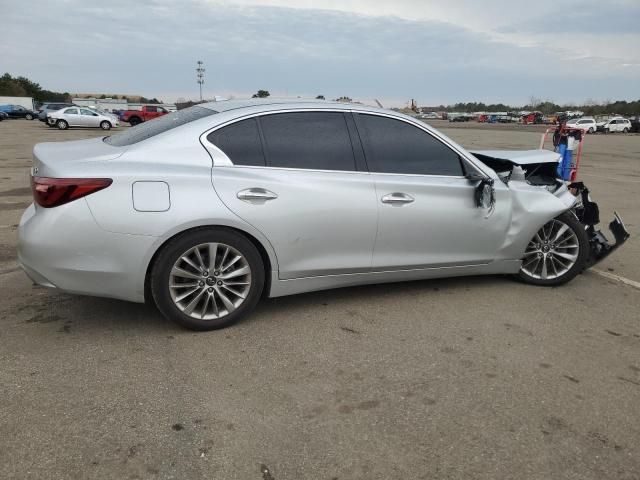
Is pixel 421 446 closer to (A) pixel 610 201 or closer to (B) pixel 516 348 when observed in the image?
(B) pixel 516 348

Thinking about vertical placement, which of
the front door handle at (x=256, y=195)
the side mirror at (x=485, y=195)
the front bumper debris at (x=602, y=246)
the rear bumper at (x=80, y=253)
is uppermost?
the front door handle at (x=256, y=195)

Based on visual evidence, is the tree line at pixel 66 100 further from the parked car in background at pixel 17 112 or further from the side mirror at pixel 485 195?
the side mirror at pixel 485 195

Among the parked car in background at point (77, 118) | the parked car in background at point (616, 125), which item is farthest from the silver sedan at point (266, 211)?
the parked car in background at point (616, 125)

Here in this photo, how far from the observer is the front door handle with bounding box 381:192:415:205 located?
4090 mm

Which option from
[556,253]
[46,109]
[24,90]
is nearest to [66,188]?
[556,253]

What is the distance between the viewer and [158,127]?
13.1 feet

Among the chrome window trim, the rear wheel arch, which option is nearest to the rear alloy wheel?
the chrome window trim

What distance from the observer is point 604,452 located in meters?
2.59

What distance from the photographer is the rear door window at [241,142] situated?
377cm

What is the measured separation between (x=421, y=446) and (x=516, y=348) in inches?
53.4

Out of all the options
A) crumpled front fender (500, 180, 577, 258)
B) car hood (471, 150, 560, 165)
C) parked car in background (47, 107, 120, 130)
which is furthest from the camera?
parked car in background (47, 107, 120, 130)

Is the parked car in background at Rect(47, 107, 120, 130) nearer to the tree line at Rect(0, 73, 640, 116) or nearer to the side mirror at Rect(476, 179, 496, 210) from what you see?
the side mirror at Rect(476, 179, 496, 210)

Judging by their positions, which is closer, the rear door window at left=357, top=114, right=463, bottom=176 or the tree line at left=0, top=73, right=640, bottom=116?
the rear door window at left=357, top=114, right=463, bottom=176

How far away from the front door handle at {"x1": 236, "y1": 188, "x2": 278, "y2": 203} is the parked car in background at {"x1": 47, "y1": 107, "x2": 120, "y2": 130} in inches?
1373
